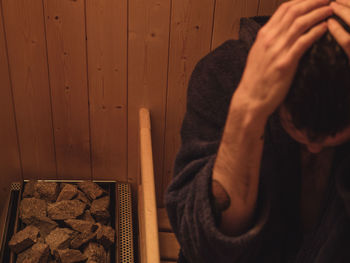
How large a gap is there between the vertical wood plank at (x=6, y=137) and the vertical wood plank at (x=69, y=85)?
0.15m

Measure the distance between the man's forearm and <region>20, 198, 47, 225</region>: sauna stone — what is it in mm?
939

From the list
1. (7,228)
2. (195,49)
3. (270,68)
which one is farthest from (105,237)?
(270,68)

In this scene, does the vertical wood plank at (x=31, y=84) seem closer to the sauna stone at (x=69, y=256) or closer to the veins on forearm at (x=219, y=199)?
the sauna stone at (x=69, y=256)

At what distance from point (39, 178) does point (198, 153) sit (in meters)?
1.02

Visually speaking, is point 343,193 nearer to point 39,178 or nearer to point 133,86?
point 133,86

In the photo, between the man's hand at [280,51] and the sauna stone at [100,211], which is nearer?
the man's hand at [280,51]

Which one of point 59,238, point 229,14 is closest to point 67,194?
point 59,238

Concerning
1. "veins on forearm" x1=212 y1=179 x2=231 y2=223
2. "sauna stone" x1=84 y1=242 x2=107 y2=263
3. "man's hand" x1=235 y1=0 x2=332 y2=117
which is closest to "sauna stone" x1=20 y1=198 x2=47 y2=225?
"sauna stone" x1=84 y1=242 x2=107 y2=263

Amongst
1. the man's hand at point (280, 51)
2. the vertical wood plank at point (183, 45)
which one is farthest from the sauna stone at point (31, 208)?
the man's hand at point (280, 51)

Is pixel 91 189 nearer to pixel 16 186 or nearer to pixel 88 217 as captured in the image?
pixel 88 217

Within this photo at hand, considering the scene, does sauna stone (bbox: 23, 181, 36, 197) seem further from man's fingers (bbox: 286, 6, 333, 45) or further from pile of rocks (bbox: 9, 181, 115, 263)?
man's fingers (bbox: 286, 6, 333, 45)

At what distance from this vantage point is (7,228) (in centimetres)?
145

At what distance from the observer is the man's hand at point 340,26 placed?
22.7 inches

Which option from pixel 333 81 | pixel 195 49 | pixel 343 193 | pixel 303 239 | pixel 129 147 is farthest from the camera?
pixel 129 147
